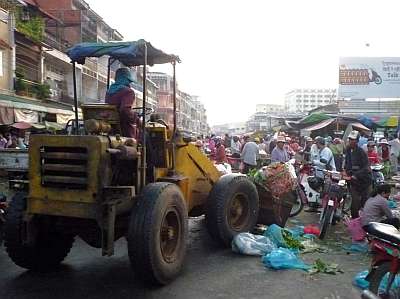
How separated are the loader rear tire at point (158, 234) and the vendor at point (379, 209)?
2884 millimetres

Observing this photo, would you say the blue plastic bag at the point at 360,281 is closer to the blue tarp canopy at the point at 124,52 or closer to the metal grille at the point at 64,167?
the metal grille at the point at 64,167

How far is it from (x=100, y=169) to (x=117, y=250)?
216cm

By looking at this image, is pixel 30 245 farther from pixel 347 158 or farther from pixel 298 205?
pixel 298 205

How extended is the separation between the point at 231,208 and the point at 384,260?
10.4 feet

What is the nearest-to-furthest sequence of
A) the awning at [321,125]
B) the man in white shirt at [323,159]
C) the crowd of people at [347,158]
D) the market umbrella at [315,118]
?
the crowd of people at [347,158]
the man in white shirt at [323,159]
the awning at [321,125]
the market umbrella at [315,118]

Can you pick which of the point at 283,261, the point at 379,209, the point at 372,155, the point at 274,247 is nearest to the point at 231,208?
the point at 274,247

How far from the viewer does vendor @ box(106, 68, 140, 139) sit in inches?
216

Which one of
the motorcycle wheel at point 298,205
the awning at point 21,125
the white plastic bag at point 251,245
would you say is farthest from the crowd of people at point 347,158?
the awning at point 21,125

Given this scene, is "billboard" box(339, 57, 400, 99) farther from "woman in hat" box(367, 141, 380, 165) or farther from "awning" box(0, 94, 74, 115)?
"woman in hat" box(367, 141, 380, 165)

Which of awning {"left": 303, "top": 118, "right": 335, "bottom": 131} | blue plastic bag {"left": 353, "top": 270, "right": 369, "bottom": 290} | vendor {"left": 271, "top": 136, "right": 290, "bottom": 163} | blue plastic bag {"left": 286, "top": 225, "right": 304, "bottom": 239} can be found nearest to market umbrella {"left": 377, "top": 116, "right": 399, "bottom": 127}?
awning {"left": 303, "top": 118, "right": 335, "bottom": 131}

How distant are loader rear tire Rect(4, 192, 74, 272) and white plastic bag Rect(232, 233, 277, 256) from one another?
7.43 feet

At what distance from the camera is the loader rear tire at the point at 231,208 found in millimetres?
6570

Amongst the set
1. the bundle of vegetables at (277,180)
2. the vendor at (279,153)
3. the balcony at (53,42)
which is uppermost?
the balcony at (53,42)

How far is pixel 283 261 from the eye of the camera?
576cm
